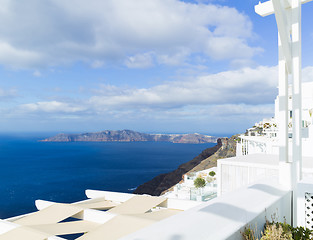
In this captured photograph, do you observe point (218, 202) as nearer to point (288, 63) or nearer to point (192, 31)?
point (288, 63)

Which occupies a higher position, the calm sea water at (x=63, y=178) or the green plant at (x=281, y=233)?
the green plant at (x=281, y=233)

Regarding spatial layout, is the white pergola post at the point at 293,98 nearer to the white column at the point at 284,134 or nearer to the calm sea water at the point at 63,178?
the white column at the point at 284,134

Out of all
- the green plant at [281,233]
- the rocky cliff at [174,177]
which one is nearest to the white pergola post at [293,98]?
the green plant at [281,233]

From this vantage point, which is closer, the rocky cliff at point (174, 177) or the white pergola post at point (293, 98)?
the white pergola post at point (293, 98)

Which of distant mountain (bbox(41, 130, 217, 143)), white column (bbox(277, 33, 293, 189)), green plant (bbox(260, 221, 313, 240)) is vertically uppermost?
white column (bbox(277, 33, 293, 189))

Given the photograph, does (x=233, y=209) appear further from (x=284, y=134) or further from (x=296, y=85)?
(x=296, y=85)

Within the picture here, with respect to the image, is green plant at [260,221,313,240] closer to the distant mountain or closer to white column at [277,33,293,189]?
white column at [277,33,293,189]

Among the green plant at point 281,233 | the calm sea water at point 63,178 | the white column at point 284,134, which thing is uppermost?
the white column at point 284,134

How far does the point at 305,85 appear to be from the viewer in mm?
19219

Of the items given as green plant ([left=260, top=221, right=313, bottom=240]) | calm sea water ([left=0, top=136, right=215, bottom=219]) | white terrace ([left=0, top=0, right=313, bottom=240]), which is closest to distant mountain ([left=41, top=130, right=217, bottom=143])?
calm sea water ([left=0, top=136, right=215, bottom=219])

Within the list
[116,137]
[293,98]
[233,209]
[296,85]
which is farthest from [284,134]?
[116,137]

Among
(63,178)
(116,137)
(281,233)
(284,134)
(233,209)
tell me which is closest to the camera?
(281,233)

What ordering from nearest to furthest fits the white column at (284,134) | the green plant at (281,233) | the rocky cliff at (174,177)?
the green plant at (281,233) < the white column at (284,134) < the rocky cliff at (174,177)

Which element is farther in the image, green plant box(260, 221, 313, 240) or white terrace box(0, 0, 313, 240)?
green plant box(260, 221, 313, 240)
